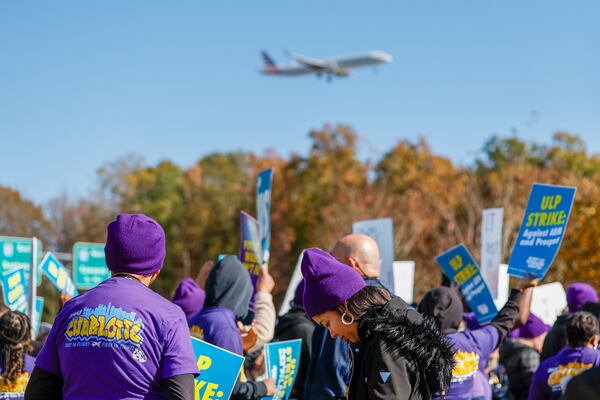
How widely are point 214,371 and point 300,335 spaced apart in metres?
2.16

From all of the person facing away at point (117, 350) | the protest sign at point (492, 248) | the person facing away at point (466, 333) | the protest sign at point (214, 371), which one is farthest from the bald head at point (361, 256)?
the protest sign at point (492, 248)

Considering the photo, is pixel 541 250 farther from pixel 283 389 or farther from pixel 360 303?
pixel 360 303

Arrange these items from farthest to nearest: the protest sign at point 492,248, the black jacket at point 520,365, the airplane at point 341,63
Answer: the airplane at point 341,63 < the protest sign at point 492,248 < the black jacket at point 520,365

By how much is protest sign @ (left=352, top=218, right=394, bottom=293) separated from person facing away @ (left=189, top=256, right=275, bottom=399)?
2.02m

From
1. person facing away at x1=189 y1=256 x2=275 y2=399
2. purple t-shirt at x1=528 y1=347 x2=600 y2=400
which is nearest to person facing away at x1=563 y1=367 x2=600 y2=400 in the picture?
person facing away at x1=189 y1=256 x2=275 y2=399

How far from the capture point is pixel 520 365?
7637 mm

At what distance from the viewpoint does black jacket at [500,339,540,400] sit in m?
7.61

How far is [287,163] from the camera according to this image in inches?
2031

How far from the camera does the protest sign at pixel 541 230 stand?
18.5 ft

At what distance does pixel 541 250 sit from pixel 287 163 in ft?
151

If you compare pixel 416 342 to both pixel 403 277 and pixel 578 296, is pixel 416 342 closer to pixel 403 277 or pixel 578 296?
pixel 578 296

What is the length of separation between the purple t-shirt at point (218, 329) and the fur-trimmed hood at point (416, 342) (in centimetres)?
165

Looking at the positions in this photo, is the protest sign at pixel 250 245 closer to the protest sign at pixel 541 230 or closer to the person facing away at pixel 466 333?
the person facing away at pixel 466 333

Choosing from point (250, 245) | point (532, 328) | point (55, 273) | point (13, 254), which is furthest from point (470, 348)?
point (13, 254)
